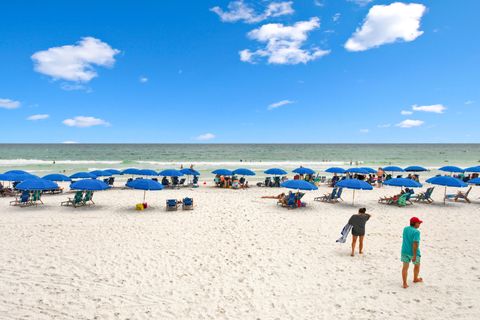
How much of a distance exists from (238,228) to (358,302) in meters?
5.39

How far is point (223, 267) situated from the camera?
718 cm

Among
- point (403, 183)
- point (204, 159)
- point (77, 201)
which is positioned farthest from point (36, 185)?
point (204, 159)

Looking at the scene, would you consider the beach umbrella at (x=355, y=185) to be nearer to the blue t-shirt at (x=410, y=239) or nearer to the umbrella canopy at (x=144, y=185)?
the blue t-shirt at (x=410, y=239)

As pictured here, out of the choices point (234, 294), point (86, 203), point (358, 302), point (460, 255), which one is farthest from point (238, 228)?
point (86, 203)

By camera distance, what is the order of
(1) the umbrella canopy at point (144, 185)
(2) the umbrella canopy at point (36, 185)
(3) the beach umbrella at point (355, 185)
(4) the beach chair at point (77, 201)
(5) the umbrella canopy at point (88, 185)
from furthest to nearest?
(4) the beach chair at point (77, 201)
(3) the beach umbrella at point (355, 185)
(1) the umbrella canopy at point (144, 185)
(5) the umbrella canopy at point (88, 185)
(2) the umbrella canopy at point (36, 185)

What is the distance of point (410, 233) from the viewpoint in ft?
19.9

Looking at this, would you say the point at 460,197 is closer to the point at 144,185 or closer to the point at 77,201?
the point at 144,185

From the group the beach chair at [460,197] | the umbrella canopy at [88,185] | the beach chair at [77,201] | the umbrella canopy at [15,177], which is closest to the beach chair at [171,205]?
the umbrella canopy at [88,185]

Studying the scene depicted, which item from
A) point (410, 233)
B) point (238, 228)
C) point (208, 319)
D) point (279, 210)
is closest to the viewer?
point (208, 319)

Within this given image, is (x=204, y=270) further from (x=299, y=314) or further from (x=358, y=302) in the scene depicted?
(x=358, y=302)

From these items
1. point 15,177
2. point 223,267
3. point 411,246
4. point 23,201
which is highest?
point 15,177

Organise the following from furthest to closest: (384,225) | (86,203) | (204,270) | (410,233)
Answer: (86,203), (384,225), (204,270), (410,233)

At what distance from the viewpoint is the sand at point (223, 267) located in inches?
211

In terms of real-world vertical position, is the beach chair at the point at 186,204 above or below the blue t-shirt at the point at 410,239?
below
